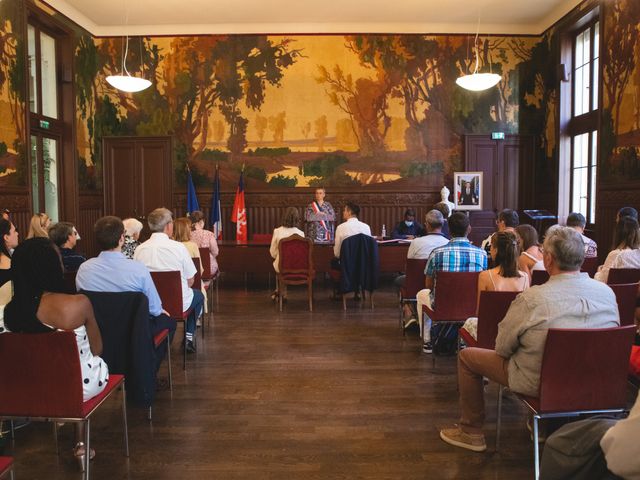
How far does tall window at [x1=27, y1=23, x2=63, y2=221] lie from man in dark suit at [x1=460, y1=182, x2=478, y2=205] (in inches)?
328

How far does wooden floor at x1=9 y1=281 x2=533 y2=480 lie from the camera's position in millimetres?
3223

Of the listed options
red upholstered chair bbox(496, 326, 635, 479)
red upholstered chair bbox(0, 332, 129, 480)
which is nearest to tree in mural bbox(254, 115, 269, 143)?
red upholstered chair bbox(0, 332, 129, 480)

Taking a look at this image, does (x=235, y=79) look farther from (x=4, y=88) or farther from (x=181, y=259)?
(x=181, y=259)

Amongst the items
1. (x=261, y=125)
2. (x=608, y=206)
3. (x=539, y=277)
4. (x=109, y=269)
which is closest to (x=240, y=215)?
(x=261, y=125)

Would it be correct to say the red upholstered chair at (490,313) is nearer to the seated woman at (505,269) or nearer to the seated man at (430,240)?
the seated woman at (505,269)

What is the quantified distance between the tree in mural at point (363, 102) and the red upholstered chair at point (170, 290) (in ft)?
26.3

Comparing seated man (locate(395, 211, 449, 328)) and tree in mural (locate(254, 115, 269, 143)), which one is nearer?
seated man (locate(395, 211, 449, 328))

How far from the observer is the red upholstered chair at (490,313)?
3.65 m

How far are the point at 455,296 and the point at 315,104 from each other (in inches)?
324

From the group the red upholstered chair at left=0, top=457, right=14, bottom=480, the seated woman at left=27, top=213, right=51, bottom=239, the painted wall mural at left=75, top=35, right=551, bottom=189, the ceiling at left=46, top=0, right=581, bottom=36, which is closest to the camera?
the red upholstered chair at left=0, top=457, right=14, bottom=480

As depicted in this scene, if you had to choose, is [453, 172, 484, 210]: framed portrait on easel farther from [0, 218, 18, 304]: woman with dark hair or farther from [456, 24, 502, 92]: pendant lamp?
[0, 218, 18, 304]: woman with dark hair

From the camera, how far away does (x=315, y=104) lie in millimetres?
12148

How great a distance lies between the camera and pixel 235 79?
12.1m

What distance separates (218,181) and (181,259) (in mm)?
7181
